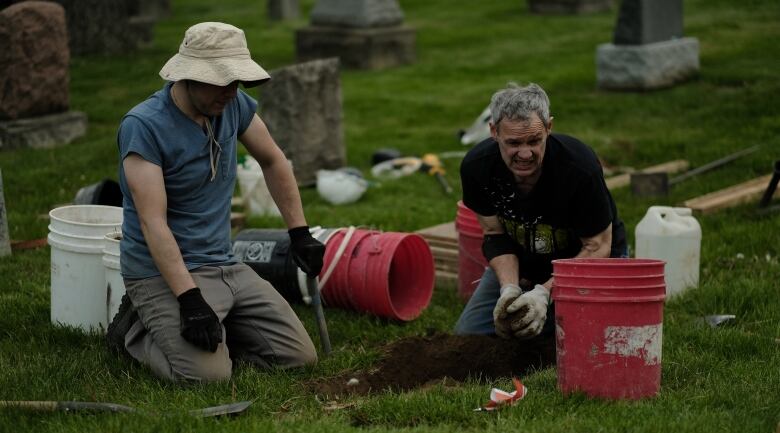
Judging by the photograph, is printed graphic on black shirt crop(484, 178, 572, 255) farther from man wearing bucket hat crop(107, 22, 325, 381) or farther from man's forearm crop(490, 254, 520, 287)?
man wearing bucket hat crop(107, 22, 325, 381)

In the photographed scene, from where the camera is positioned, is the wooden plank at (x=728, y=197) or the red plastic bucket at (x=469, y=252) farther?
the wooden plank at (x=728, y=197)

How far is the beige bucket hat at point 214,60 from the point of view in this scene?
5160 millimetres

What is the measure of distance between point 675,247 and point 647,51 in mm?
6216

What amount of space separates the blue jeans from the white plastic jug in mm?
1200

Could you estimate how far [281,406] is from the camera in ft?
16.1

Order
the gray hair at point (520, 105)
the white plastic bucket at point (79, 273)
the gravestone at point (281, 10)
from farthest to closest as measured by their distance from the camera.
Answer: the gravestone at point (281, 10) < the white plastic bucket at point (79, 273) < the gray hair at point (520, 105)

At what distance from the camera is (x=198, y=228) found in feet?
18.2

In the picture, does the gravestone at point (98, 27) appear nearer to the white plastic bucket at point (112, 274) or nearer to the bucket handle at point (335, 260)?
the bucket handle at point (335, 260)

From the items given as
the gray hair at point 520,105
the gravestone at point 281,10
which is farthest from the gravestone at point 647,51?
the gravestone at point 281,10

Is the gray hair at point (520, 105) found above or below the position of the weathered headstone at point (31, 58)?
above

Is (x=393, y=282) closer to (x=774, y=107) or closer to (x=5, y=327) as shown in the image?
(x=5, y=327)

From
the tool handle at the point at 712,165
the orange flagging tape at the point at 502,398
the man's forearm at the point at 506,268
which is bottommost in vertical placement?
the tool handle at the point at 712,165

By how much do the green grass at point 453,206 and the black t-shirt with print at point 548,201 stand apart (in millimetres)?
715

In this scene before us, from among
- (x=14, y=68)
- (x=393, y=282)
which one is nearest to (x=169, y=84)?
(x=393, y=282)
